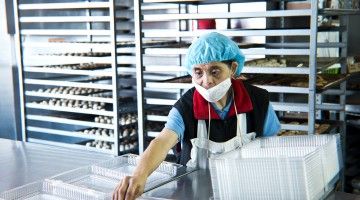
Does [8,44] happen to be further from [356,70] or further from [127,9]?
[356,70]

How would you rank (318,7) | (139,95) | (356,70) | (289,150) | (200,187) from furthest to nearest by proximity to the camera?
(356,70), (139,95), (318,7), (200,187), (289,150)

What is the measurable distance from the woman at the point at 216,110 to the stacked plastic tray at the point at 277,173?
0.49m

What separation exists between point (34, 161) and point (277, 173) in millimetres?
1492

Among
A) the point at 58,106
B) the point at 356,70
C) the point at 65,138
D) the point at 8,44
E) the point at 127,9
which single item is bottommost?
the point at 65,138

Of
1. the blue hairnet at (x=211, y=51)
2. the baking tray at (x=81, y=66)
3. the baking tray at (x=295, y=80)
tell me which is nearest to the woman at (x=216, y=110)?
the blue hairnet at (x=211, y=51)

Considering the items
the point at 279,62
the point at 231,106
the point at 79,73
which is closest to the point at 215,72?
the point at 231,106

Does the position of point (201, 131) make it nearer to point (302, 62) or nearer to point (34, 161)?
point (34, 161)

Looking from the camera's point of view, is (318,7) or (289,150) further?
(318,7)

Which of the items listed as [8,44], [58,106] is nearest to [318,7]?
[58,106]

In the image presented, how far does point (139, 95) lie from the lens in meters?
3.66

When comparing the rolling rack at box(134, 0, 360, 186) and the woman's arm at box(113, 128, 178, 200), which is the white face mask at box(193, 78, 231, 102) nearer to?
the woman's arm at box(113, 128, 178, 200)

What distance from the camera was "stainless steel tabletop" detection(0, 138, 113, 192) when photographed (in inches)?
83.4

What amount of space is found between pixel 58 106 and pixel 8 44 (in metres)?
0.98

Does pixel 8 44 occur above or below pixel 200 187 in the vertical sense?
above
